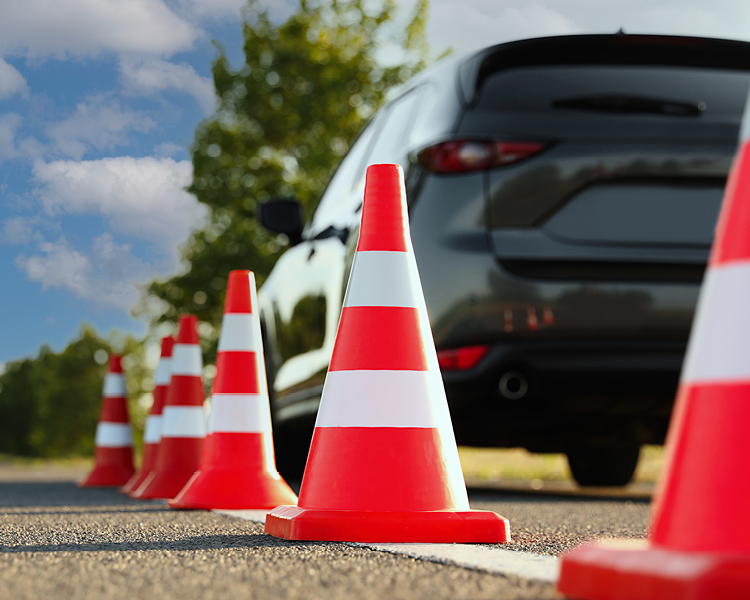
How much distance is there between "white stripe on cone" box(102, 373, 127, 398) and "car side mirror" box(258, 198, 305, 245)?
111 inches

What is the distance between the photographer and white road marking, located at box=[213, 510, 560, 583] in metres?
2.48

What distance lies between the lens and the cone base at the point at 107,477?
7.76m

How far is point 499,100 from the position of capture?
4785mm

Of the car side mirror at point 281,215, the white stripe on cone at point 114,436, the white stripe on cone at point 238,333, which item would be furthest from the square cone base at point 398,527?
the white stripe on cone at point 114,436

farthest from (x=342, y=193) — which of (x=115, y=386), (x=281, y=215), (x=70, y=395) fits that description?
(x=70, y=395)

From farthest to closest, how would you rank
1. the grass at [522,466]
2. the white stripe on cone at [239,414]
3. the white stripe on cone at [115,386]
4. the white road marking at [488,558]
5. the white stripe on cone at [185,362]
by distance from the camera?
the grass at [522,466]
the white stripe on cone at [115,386]
the white stripe on cone at [185,362]
the white stripe on cone at [239,414]
the white road marking at [488,558]

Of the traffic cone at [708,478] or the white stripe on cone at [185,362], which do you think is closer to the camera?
the traffic cone at [708,478]

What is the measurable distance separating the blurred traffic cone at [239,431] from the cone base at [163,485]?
0.87 m

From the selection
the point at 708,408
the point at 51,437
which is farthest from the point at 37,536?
the point at 51,437

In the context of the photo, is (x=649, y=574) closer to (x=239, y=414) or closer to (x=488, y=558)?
(x=488, y=558)

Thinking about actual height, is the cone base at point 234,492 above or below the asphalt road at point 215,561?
above

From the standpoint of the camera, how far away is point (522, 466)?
14.1m

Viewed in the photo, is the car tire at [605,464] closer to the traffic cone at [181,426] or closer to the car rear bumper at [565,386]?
the car rear bumper at [565,386]

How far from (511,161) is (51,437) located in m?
57.5
